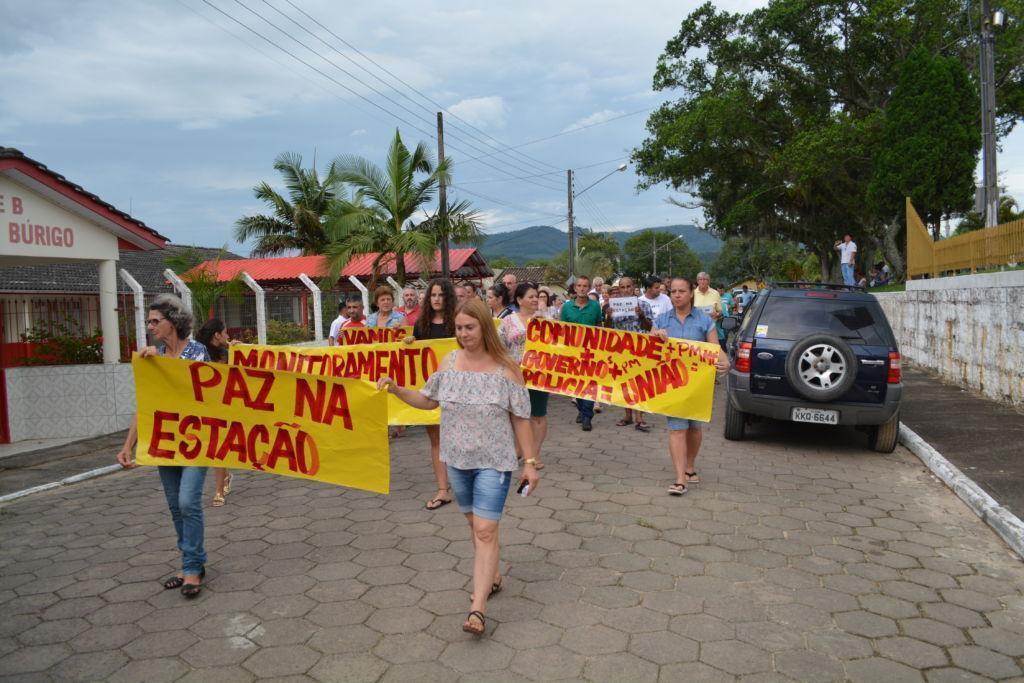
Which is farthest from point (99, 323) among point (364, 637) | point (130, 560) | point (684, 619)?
point (684, 619)

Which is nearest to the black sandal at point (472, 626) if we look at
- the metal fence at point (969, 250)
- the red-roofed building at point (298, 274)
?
the metal fence at point (969, 250)

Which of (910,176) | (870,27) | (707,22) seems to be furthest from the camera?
(707,22)

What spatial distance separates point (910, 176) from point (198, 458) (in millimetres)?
23903

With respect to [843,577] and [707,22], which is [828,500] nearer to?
[843,577]

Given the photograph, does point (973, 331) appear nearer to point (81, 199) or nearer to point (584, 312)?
point (584, 312)

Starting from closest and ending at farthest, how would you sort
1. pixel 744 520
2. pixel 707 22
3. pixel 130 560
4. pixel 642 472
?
pixel 130 560
pixel 744 520
pixel 642 472
pixel 707 22

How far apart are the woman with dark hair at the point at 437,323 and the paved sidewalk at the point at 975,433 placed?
4384 mm

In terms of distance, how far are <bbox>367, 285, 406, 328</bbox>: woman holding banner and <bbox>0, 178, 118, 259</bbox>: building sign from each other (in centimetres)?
→ 462

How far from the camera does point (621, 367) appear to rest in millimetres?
7355

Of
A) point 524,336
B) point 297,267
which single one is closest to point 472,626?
point 524,336

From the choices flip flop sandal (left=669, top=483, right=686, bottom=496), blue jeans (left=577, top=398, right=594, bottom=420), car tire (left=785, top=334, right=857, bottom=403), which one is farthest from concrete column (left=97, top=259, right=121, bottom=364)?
car tire (left=785, top=334, right=857, bottom=403)

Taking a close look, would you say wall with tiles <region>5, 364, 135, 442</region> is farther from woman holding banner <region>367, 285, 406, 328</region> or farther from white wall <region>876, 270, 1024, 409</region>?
white wall <region>876, 270, 1024, 409</region>

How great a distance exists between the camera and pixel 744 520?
5543 millimetres

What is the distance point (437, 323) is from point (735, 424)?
397cm
